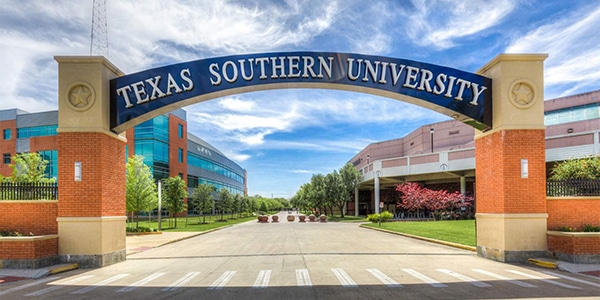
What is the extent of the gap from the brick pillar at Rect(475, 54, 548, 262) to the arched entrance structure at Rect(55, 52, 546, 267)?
0.10 feet

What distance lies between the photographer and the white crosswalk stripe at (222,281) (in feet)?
30.7

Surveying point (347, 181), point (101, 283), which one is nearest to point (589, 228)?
point (101, 283)

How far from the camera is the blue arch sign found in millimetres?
14117

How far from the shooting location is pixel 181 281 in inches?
401

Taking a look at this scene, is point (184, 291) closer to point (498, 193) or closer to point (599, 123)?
point (498, 193)

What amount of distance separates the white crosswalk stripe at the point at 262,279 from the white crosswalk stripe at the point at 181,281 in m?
1.71

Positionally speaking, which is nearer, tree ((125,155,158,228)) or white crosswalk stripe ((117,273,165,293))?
white crosswalk stripe ((117,273,165,293))

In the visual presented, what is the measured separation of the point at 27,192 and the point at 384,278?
11.2 meters

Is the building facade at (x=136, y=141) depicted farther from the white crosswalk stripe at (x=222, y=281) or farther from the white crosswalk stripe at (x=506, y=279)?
the white crosswalk stripe at (x=506, y=279)

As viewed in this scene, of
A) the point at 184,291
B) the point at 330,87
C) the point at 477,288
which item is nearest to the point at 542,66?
the point at 330,87

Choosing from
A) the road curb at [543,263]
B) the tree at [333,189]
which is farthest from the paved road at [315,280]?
the tree at [333,189]

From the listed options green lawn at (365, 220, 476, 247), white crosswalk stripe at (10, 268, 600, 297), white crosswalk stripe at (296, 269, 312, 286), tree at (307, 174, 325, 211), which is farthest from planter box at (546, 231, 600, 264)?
tree at (307, 174, 325, 211)

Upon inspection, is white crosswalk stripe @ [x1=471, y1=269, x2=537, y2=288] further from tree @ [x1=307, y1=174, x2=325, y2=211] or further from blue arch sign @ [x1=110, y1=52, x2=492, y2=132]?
tree @ [x1=307, y1=174, x2=325, y2=211]

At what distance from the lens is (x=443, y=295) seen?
27.3 ft
